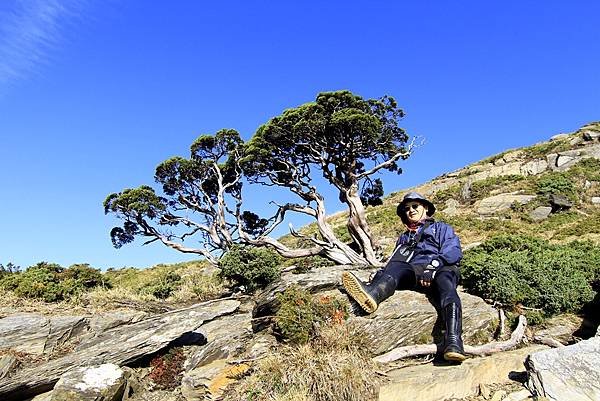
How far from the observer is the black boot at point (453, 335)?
18.7 feet

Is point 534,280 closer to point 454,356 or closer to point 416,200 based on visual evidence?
point 416,200

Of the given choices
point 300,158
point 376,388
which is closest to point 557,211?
point 300,158

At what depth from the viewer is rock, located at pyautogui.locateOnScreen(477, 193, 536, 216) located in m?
27.5

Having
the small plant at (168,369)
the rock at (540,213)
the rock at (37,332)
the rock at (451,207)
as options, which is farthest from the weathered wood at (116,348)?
the rock at (451,207)

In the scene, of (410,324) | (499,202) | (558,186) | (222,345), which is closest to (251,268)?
(222,345)

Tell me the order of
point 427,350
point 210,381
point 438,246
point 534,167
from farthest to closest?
point 534,167 → point 438,246 → point 210,381 → point 427,350

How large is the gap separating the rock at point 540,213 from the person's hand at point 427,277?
20.0 meters

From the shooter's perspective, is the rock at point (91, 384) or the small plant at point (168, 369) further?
the small plant at point (168, 369)

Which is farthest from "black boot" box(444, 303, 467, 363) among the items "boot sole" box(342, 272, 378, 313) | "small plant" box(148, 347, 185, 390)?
"small plant" box(148, 347, 185, 390)

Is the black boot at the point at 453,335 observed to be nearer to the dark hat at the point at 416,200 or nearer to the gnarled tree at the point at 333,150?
the dark hat at the point at 416,200

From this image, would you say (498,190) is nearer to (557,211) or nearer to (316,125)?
(557,211)

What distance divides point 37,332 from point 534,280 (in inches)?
382

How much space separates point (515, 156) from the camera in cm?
4612

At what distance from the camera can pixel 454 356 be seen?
568 cm
